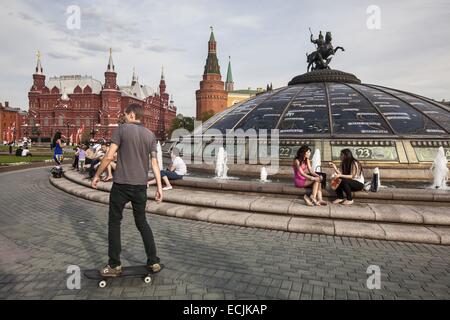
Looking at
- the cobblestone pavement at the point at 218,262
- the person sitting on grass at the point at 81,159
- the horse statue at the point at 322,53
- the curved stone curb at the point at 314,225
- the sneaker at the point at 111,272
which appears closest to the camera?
the cobblestone pavement at the point at 218,262

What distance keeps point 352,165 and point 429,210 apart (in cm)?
165

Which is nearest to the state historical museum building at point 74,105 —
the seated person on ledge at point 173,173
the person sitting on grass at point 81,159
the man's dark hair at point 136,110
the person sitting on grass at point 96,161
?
the person sitting on grass at point 81,159

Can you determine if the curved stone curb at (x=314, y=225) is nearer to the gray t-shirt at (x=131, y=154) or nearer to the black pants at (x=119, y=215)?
the black pants at (x=119, y=215)

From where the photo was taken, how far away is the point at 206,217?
6293mm

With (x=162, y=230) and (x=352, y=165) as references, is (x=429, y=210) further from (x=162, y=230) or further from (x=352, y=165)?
(x=162, y=230)

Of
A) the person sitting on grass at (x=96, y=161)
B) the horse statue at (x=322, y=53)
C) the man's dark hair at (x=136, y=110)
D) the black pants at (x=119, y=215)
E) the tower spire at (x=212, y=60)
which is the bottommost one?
the black pants at (x=119, y=215)

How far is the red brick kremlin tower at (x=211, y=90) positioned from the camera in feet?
373

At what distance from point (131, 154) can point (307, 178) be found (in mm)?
4360

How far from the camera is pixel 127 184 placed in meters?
3.52

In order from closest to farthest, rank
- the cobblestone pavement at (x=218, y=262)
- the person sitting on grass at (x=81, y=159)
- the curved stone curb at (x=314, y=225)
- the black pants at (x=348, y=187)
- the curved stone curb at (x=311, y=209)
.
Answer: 1. the cobblestone pavement at (x=218, y=262)
2. the curved stone curb at (x=314, y=225)
3. the curved stone curb at (x=311, y=209)
4. the black pants at (x=348, y=187)
5. the person sitting on grass at (x=81, y=159)

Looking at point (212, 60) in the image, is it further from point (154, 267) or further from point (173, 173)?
point (154, 267)

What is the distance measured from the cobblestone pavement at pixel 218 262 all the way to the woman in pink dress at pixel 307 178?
Result: 131cm

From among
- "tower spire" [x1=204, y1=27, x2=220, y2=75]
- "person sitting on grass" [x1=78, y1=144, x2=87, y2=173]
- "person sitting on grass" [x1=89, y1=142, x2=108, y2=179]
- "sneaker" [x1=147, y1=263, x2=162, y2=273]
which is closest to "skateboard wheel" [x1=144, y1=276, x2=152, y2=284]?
"sneaker" [x1=147, y1=263, x2=162, y2=273]

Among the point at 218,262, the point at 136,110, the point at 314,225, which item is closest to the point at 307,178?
the point at 314,225
